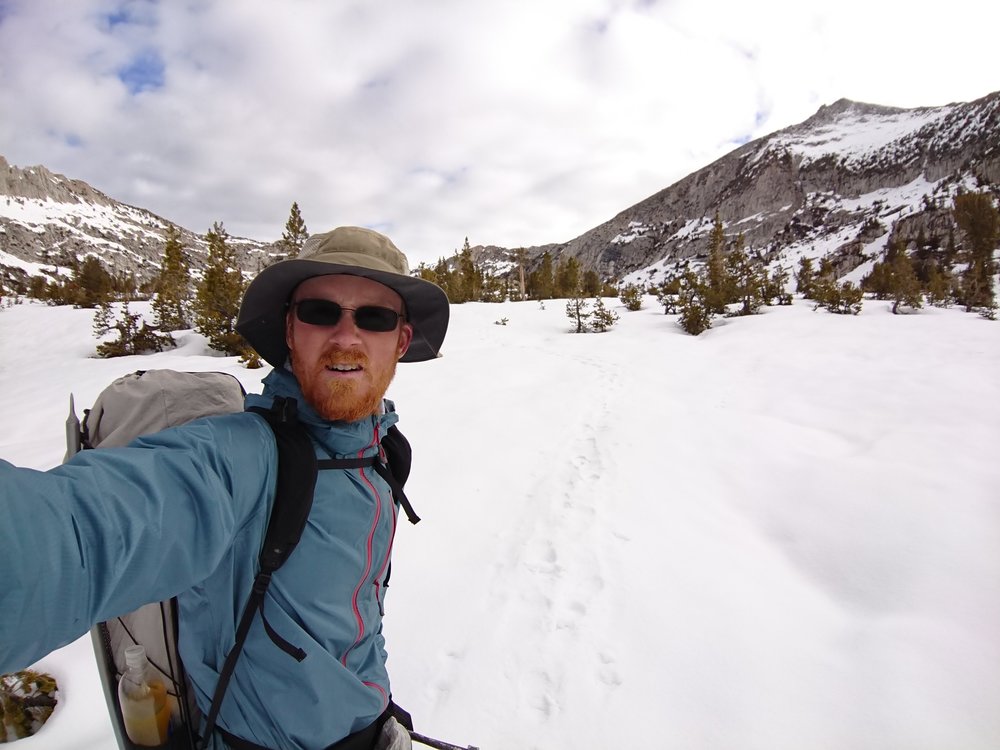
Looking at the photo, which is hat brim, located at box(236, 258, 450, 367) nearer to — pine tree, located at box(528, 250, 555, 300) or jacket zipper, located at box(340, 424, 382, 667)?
jacket zipper, located at box(340, 424, 382, 667)

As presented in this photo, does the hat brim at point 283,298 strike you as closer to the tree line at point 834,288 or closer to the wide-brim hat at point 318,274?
the wide-brim hat at point 318,274

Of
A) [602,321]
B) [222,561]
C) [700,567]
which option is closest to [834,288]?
[602,321]

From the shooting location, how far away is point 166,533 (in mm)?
816

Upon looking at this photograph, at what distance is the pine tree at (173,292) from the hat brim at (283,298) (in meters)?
18.0

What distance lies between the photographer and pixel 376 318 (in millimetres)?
1571

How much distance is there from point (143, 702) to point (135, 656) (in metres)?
0.15

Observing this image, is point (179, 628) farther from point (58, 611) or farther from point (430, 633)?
point (430, 633)

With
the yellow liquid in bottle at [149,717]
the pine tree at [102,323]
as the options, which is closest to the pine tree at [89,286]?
the pine tree at [102,323]

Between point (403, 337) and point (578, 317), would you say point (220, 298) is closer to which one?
point (578, 317)

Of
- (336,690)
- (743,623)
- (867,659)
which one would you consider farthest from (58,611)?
(867,659)

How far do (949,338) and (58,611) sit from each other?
12.8m

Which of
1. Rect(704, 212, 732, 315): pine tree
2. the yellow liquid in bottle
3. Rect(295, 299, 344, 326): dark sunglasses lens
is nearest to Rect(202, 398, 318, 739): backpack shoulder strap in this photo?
the yellow liquid in bottle

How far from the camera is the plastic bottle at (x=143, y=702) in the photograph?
114 cm

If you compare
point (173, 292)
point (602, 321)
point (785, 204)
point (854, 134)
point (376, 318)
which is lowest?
point (602, 321)
